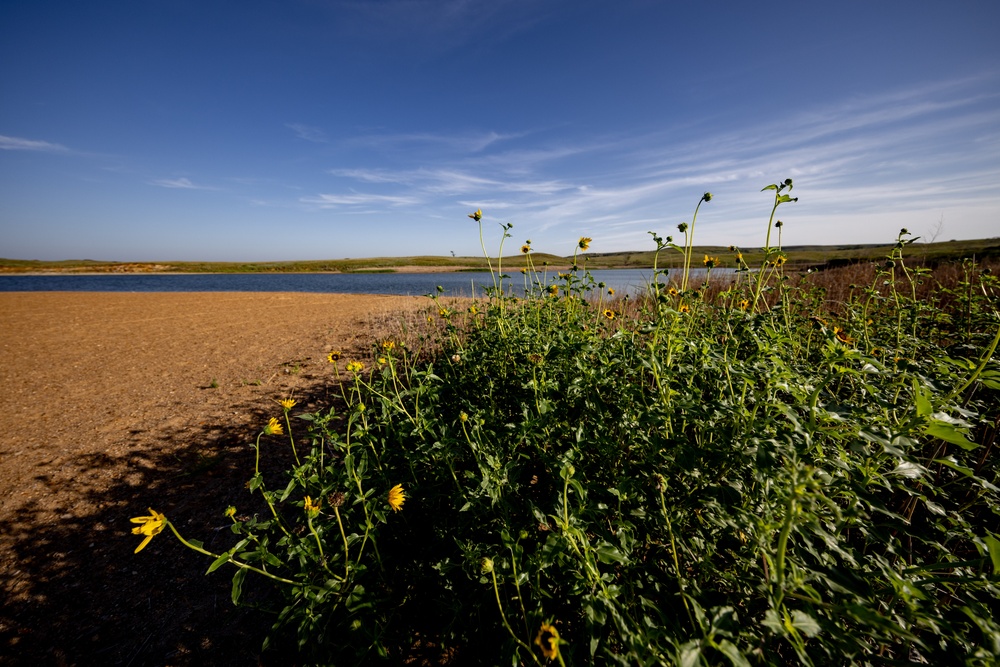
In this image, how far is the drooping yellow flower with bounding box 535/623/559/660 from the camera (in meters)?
0.81

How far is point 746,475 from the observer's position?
43.7 inches

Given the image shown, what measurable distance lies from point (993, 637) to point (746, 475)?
0.49 meters

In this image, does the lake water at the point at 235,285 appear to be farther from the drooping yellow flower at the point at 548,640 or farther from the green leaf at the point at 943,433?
the drooping yellow flower at the point at 548,640

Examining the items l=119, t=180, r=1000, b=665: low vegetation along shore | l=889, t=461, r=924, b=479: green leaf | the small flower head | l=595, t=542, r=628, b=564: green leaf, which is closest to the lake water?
the small flower head

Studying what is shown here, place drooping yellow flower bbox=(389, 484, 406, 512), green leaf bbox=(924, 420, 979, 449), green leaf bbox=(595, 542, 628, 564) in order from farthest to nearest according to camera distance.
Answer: drooping yellow flower bbox=(389, 484, 406, 512), green leaf bbox=(595, 542, 628, 564), green leaf bbox=(924, 420, 979, 449)

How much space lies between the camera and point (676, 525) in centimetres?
106

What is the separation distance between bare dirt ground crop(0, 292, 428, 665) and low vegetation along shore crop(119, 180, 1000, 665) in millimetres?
367

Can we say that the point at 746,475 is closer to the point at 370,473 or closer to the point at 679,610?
the point at 679,610

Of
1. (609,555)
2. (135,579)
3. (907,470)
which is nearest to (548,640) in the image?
(609,555)

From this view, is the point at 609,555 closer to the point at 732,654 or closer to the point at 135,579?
the point at 732,654

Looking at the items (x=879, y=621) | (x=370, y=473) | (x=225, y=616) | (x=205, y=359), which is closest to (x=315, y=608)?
(x=370, y=473)

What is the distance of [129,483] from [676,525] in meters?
3.45

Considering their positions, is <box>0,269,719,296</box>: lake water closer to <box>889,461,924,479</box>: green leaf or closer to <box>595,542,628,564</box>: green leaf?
<box>889,461,924,479</box>: green leaf

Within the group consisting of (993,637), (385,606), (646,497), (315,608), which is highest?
(993,637)
